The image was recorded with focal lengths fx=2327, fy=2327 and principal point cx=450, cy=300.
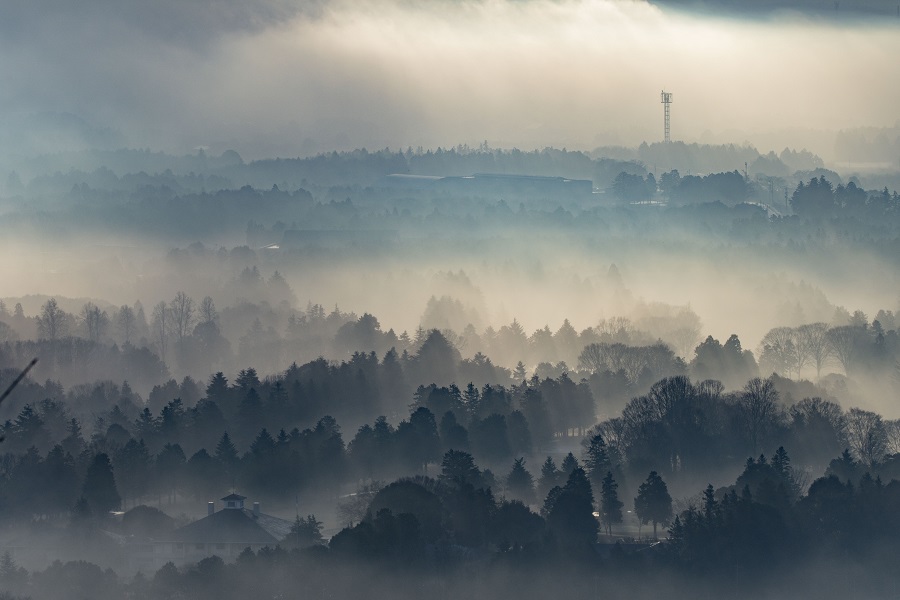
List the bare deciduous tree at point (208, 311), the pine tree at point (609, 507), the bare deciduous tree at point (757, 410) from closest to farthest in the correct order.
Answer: the pine tree at point (609, 507)
the bare deciduous tree at point (757, 410)
the bare deciduous tree at point (208, 311)

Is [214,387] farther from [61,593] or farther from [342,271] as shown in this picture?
[342,271]

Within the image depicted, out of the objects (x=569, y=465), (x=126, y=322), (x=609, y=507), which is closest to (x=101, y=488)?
(x=569, y=465)

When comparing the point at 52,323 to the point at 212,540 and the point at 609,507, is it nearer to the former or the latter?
the point at 212,540

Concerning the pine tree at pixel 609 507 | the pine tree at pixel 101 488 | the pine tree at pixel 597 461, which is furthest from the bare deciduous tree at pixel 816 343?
the pine tree at pixel 101 488

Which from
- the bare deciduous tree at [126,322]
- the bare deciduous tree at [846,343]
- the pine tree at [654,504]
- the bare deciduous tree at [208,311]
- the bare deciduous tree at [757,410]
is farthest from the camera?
the bare deciduous tree at [208,311]

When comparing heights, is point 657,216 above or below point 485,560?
above

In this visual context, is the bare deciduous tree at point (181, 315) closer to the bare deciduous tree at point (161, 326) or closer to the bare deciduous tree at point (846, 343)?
the bare deciduous tree at point (161, 326)

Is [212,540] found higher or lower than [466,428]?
lower

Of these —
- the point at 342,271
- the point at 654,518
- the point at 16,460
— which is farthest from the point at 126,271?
the point at 654,518
